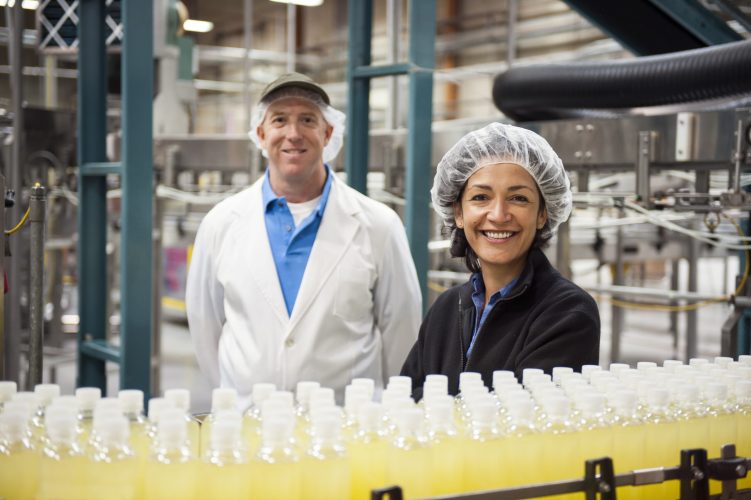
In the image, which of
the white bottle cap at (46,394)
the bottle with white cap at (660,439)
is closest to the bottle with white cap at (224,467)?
the white bottle cap at (46,394)

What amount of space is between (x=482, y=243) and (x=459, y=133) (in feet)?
6.43

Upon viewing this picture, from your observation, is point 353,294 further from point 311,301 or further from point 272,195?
point 272,195

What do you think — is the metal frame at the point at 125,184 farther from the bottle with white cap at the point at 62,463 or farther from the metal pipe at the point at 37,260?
the bottle with white cap at the point at 62,463

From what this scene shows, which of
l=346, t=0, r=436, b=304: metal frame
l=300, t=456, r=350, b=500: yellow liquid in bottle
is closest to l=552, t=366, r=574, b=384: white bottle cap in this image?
l=300, t=456, r=350, b=500: yellow liquid in bottle

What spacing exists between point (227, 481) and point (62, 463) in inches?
7.7

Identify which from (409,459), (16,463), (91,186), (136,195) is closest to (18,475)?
(16,463)

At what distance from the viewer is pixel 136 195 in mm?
2738

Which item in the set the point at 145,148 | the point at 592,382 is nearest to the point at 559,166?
the point at 592,382

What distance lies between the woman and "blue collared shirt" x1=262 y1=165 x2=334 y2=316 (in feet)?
2.08

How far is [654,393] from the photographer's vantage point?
4.06ft

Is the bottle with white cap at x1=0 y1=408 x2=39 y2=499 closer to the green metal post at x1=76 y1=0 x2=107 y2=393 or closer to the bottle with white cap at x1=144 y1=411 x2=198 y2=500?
the bottle with white cap at x1=144 y1=411 x2=198 y2=500

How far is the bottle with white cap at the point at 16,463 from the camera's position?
101 cm

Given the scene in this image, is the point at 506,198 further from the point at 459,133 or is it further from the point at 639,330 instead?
the point at 639,330

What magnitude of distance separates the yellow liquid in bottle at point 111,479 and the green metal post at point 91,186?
88.9 inches
